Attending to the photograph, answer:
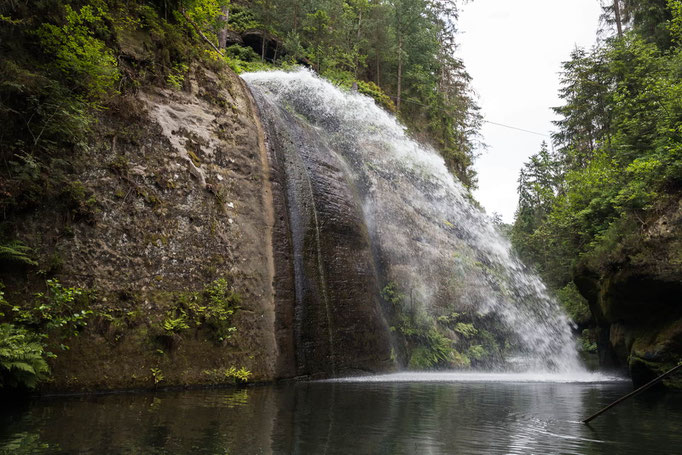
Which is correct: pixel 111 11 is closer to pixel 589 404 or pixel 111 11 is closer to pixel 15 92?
pixel 15 92

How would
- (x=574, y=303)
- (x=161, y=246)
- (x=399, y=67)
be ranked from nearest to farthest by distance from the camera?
1. (x=161, y=246)
2. (x=574, y=303)
3. (x=399, y=67)

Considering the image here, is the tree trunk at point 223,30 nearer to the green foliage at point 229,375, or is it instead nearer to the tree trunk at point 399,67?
the tree trunk at point 399,67

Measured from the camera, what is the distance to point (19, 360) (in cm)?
517

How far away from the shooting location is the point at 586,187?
49.1 feet

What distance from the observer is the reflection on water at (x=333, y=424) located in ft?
11.6

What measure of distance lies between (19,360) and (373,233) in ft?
29.5

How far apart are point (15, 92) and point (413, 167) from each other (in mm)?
11647

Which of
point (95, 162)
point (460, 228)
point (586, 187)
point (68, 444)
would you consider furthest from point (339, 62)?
point (68, 444)

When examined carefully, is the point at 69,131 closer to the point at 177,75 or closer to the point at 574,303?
the point at 177,75

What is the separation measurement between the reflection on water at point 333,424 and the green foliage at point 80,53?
5067mm

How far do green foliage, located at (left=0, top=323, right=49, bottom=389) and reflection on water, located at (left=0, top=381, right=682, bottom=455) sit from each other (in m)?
0.37

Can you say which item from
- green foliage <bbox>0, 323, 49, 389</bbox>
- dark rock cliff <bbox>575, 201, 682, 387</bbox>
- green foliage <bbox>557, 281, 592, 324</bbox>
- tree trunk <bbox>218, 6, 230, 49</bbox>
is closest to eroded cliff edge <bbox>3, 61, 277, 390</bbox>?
green foliage <bbox>0, 323, 49, 389</bbox>

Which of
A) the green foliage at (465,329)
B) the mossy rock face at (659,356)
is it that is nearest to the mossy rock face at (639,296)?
the mossy rock face at (659,356)

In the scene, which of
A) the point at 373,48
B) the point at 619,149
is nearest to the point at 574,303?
the point at 619,149
